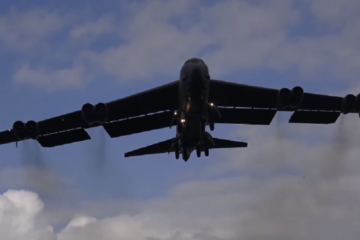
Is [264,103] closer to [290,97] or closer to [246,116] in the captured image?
[246,116]

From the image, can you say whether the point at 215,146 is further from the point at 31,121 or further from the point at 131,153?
the point at 31,121

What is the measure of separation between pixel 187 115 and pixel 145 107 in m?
3.78

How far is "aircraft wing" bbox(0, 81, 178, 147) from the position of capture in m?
29.2

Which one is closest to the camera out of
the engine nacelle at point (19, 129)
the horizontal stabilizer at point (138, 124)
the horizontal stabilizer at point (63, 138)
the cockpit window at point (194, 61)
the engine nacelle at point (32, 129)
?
the cockpit window at point (194, 61)

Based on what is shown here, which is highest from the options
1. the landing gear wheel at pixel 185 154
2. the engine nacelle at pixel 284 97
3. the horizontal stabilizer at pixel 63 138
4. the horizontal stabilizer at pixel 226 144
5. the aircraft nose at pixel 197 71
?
the aircraft nose at pixel 197 71

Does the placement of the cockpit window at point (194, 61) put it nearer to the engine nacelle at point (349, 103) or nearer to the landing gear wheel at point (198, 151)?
the landing gear wheel at point (198, 151)

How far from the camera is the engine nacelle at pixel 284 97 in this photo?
27547 millimetres

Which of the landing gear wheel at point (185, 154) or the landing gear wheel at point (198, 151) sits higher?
the landing gear wheel at point (198, 151)

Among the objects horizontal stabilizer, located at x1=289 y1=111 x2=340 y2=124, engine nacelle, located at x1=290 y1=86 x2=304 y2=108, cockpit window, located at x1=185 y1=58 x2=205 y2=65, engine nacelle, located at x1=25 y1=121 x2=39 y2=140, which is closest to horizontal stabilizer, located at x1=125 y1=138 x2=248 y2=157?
horizontal stabilizer, located at x1=289 y1=111 x2=340 y2=124

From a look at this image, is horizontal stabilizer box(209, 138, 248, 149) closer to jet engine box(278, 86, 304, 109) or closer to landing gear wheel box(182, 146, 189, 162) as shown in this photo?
landing gear wheel box(182, 146, 189, 162)

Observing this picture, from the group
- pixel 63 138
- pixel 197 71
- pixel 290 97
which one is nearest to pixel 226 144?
pixel 290 97

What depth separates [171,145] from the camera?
2917 centimetres

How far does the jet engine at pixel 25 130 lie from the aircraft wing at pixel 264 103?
334 inches

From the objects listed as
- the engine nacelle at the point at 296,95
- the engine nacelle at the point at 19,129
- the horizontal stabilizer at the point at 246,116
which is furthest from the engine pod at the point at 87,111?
the engine nacelle at the point at 296,95
